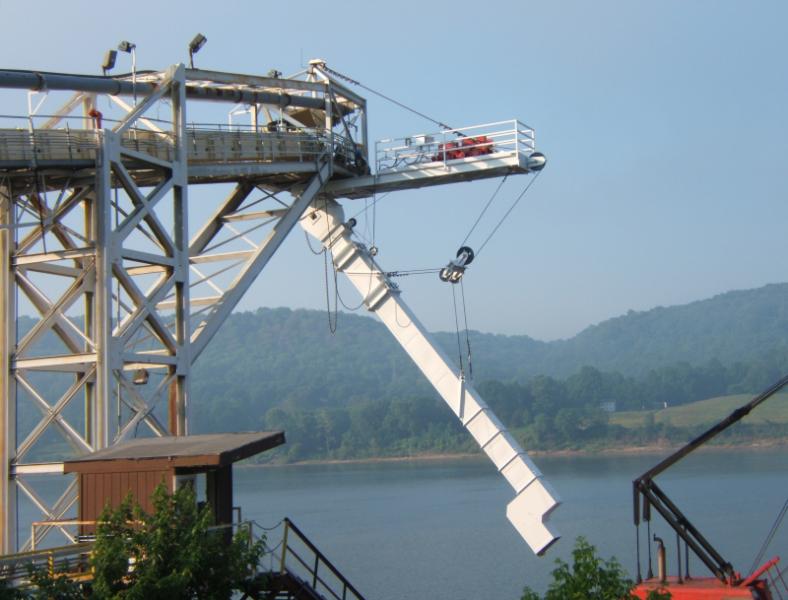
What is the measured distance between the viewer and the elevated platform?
24609 mm

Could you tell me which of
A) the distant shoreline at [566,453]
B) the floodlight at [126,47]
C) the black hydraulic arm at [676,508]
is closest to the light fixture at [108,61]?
the floodlight at [126,47]

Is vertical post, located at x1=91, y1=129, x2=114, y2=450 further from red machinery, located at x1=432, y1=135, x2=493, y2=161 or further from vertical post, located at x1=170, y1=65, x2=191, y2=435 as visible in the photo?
red machinery, located at x1=432, y1=135, x2=493, y2=161

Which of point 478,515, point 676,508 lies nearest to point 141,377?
point 676,508

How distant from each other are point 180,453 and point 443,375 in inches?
492

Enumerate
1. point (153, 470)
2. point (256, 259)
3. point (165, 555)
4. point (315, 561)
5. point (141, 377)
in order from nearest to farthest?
point (165, 555) < point (153, 470) < point (315, 561) < point (141, 377) < point (256, 259)

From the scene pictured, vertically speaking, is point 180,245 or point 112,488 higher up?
point 180,245

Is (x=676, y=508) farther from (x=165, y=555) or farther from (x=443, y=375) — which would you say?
(x=165, y=555)

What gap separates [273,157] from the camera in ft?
103

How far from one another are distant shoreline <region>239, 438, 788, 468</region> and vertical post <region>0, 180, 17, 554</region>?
15607 centimetres

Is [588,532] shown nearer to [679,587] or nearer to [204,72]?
[679,587]

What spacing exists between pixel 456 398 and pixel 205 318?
711 cm

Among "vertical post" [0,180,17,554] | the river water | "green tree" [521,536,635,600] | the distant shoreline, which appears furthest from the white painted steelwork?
the distant shoreline

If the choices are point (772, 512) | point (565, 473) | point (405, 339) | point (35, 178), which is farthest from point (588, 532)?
point (565, 473)

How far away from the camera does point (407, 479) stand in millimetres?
145375
